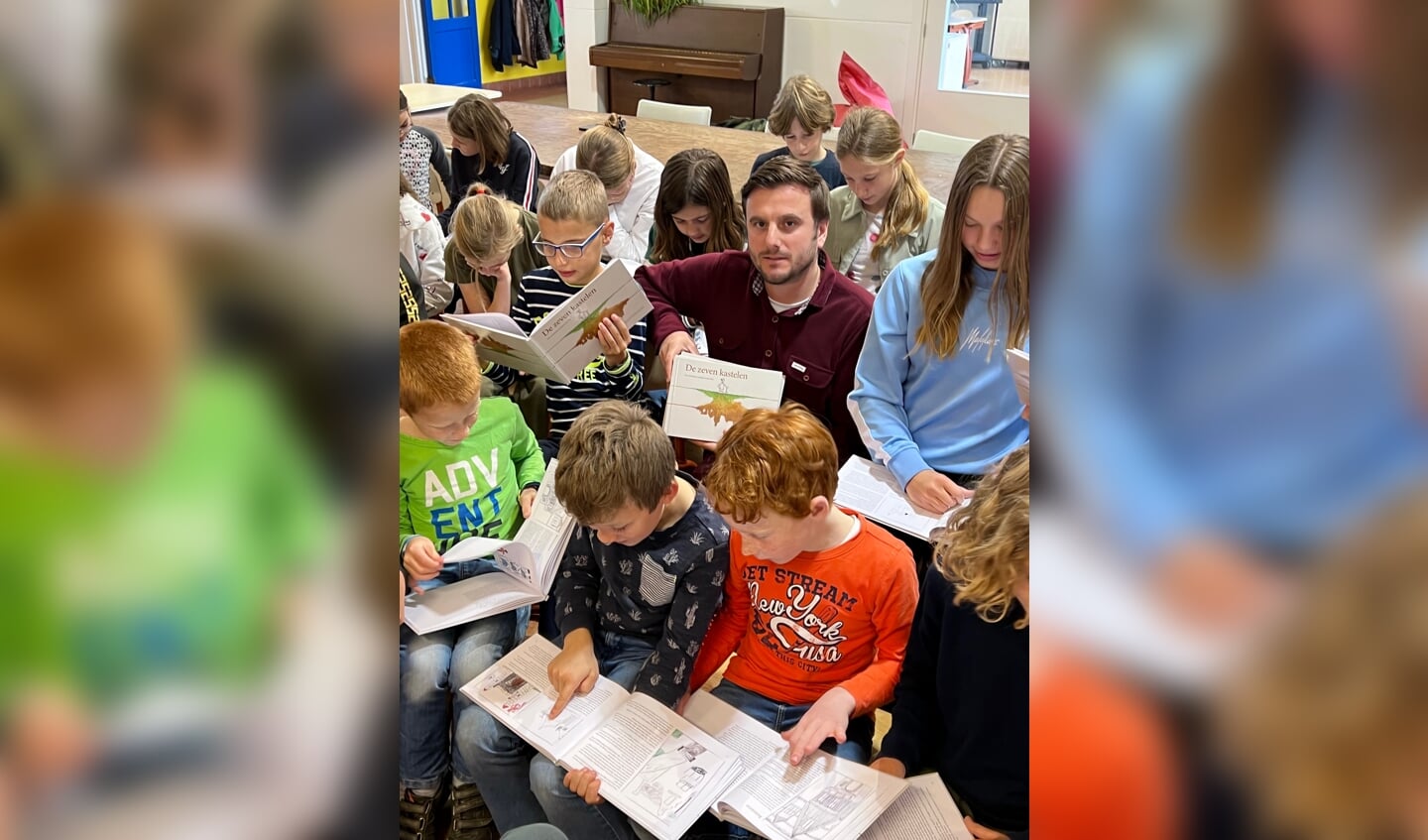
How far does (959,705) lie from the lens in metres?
1.36

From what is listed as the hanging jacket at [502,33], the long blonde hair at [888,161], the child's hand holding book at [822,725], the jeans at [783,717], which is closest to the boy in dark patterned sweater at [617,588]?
the jeans at [783,717]

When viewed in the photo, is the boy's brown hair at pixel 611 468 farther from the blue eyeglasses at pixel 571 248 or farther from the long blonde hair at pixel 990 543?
the blue eyeglasses at pixel 571 248

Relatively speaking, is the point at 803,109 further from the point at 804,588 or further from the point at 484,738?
the point at 484,738

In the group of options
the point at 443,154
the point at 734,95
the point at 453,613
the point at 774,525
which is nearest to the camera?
the point at 774,525

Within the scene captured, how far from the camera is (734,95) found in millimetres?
7207

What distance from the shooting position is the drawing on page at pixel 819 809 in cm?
→ 126

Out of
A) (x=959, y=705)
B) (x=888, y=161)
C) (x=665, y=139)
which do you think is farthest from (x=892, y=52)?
(x=959, y=705)

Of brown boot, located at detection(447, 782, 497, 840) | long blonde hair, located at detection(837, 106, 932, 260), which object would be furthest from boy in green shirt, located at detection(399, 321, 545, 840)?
long blonde hair, located at detection(837, 106, 932, 260)

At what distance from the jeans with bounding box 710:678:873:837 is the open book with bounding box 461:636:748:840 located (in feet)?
0.54

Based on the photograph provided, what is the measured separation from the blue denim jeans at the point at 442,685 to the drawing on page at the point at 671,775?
44 cm

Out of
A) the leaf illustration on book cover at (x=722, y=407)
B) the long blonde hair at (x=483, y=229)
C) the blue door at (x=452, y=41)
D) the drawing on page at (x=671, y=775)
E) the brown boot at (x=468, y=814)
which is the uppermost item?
the blue door at (x=452, y=41)
